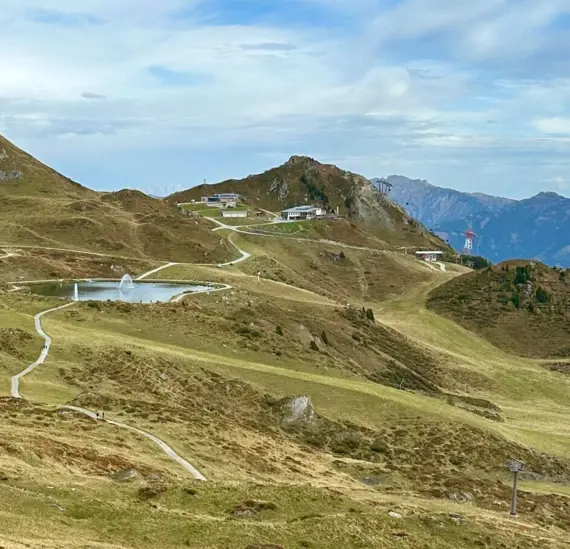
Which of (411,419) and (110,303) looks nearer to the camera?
(411,419)

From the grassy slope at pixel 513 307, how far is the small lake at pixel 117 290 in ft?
255

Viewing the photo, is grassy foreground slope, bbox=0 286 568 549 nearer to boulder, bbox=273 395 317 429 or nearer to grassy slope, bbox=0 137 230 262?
boulder, bbox=273 395 317 429

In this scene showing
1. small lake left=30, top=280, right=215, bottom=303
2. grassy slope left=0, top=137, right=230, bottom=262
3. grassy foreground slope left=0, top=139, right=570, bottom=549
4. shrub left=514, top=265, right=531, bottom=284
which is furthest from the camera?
shrub left=514, top=265, right=531, bottom=284

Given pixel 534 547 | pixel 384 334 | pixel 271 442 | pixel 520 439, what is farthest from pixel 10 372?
pixel 384 334

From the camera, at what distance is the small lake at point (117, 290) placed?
100938 mm

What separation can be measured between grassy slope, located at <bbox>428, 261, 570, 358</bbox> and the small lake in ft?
255

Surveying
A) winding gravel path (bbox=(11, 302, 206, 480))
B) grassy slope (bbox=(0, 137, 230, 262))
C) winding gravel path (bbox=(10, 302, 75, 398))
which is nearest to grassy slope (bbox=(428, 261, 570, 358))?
grassy slope (bbox=(0, 137, 230, 262))

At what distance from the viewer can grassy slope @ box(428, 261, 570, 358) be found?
520 feet

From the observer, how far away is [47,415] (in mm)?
45312

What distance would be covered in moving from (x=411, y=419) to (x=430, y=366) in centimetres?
4964

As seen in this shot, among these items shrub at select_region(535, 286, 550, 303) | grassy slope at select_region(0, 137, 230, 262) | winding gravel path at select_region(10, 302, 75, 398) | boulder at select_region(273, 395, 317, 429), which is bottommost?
boulder at select_region(273, 395, 317, 429)

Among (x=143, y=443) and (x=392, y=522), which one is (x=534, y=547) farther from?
(x=143, y=443)

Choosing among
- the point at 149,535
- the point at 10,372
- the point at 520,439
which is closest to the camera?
the point at 149,535

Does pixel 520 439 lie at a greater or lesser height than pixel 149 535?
lesser
